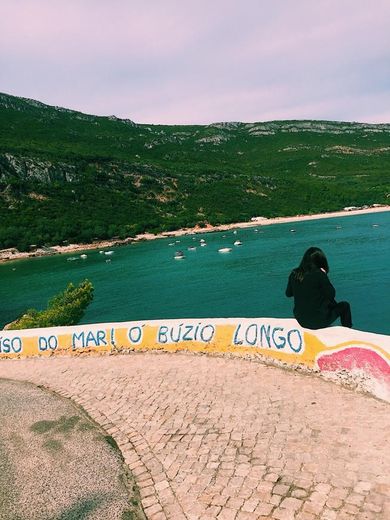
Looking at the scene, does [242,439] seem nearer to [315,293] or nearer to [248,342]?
[315,293]

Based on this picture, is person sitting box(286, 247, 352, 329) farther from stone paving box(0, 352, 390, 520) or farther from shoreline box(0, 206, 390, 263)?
shoreline box(0, 206, 390, 263)

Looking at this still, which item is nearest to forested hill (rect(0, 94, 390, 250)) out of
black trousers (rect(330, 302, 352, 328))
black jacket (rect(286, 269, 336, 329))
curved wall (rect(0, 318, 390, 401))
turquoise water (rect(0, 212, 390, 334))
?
turquoise water (rect(0, 212, 390, 334))

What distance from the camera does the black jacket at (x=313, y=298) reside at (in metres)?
9.41

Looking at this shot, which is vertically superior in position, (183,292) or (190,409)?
(190,409)

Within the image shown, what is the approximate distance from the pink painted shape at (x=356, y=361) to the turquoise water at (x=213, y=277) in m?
25.1

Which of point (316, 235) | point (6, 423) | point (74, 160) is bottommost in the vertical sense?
point (316, 235)

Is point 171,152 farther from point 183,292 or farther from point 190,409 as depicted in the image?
point 190,409

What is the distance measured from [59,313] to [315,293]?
24878mm

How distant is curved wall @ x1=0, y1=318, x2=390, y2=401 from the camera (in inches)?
348

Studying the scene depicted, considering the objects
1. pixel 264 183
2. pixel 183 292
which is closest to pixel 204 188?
pixel 264 183

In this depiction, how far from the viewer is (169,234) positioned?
112562 mm

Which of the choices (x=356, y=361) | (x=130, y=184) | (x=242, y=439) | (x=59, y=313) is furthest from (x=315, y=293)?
(x=130, y=184)

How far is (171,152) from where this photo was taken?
189 meters

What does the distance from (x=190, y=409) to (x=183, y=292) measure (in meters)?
43.7
